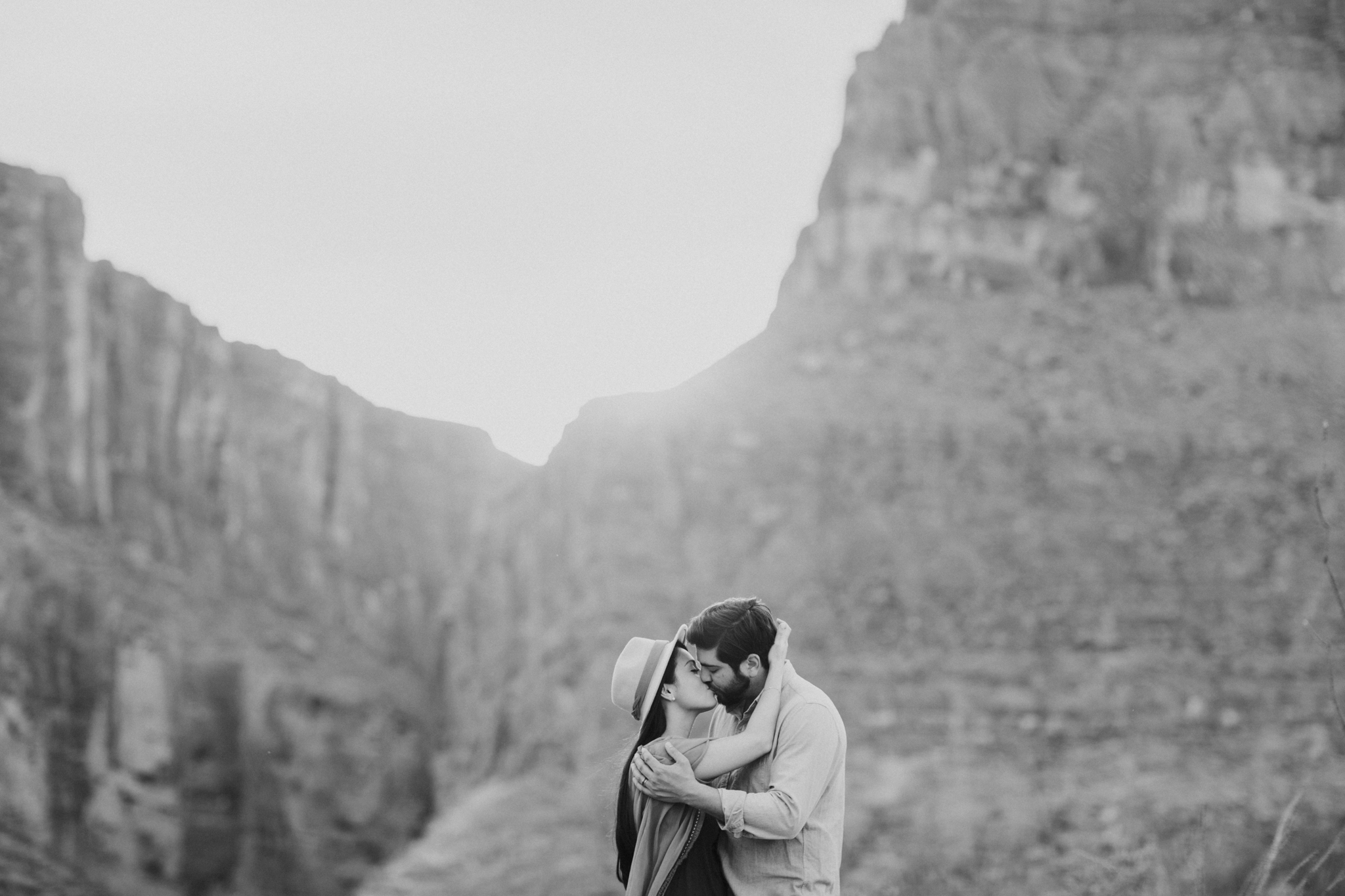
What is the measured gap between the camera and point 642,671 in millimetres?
5938

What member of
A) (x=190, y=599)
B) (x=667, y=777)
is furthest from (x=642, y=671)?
(x=190, y=599)

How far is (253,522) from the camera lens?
70562 mm

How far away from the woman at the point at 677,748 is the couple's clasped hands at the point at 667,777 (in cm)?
5

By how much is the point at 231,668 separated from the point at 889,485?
30701 mm

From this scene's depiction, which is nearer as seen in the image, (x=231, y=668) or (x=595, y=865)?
(x=595, y=865)

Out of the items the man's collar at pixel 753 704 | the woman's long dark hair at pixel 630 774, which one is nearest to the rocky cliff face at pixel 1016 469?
the woman's long dark hair at pixel 630 774

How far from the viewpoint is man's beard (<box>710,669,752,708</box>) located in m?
5.80

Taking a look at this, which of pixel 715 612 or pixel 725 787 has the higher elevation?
pixel 715 612

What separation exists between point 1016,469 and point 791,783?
35289 millimetres

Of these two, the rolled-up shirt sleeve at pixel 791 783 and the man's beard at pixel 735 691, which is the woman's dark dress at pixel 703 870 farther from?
the man's beard at pixel 735 691

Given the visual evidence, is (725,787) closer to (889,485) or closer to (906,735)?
A: (906,735)

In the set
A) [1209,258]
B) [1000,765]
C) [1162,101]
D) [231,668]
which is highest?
[1162,101]

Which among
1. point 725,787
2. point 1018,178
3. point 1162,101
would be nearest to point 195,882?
point 1018,178

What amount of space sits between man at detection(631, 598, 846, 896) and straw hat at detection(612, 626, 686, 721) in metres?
0.16
